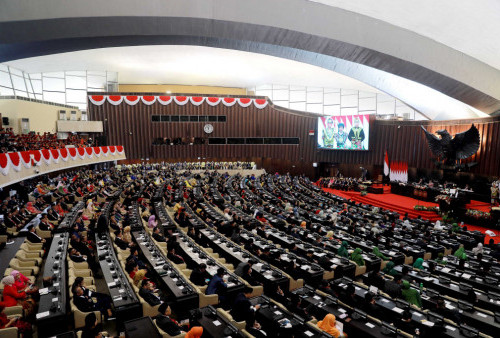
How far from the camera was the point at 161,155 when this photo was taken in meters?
30.0

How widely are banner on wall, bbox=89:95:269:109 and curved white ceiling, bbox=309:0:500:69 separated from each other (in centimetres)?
2333

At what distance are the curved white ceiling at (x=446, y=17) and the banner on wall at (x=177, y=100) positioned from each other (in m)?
23.3

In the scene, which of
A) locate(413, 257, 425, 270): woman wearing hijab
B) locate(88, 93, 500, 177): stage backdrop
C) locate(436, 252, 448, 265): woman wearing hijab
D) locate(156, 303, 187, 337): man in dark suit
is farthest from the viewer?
locate(88, 93, 500, 177): stage backdrop

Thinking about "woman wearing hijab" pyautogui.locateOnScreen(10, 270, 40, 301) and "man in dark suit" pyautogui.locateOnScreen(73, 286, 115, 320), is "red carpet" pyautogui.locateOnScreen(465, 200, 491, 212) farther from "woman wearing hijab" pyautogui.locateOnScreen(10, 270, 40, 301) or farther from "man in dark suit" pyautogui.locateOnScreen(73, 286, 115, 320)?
"woman wearing hijab" pyautogui.locateOnScreen(10, 270, 40, 301)

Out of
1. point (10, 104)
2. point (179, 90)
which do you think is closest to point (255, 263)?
point (10, 104)

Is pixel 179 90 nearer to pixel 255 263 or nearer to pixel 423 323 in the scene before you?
pixel 255 263

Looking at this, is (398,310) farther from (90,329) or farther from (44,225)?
(44,225)

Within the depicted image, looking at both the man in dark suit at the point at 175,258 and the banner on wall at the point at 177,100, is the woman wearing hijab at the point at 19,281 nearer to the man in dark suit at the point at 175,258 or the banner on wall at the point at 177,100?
the man in dark suit at the point at 175,258

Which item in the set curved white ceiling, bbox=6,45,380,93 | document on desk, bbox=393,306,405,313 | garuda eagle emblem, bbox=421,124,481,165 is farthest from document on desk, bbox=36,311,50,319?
curved white ceiling, bbox=6,45,380,93

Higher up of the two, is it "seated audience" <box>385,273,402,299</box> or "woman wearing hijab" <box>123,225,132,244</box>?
"woman wearing hijab" <box>123,225,132,244</box>

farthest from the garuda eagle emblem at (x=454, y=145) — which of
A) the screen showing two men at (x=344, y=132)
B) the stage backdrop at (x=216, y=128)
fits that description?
the stage backdrop at (x=216, y=128)

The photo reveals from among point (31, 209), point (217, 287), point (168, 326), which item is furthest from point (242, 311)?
point (31, 209)

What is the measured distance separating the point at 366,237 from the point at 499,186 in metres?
10.1

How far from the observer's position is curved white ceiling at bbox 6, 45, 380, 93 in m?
23.1
